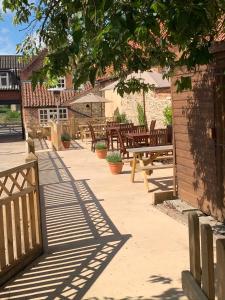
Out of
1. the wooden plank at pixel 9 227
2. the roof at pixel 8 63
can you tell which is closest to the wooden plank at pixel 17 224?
the wooden plank at pixel 9 227

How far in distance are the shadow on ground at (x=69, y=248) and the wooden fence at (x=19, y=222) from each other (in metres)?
Result: 0.15

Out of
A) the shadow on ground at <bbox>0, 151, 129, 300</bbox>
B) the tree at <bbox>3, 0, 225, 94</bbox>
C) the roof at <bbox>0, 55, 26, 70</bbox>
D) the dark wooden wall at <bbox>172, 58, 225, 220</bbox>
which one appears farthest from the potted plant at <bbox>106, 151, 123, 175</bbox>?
the roof at <bbox>0, 55, 26, 70</bbox>

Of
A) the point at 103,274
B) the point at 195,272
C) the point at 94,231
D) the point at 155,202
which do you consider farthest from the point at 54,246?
the point at 195,272

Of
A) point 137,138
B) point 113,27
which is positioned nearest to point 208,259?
point 113,27

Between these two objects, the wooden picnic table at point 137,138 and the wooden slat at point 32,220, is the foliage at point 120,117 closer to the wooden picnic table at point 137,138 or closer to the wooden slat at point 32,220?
the wooden picnic table at point 137,138

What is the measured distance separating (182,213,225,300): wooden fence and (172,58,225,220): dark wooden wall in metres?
4.13

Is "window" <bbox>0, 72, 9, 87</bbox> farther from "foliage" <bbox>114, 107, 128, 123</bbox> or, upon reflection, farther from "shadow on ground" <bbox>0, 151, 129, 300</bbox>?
"shadow on ground" <bbox>0, 151, 129, 300</bbox>

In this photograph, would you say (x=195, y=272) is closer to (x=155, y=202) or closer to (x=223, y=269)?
(x=223, y=269)

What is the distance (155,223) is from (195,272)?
14.5 feet

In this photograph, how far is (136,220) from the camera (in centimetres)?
723

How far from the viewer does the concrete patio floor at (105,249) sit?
4637mm

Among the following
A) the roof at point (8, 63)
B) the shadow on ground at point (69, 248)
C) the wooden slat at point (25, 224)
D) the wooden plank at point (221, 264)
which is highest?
the roof at point (8, 63)

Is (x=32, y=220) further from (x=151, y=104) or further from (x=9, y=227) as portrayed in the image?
(x=151, y=104)

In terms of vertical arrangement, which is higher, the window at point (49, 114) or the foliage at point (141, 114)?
the window at point (49, 114)
